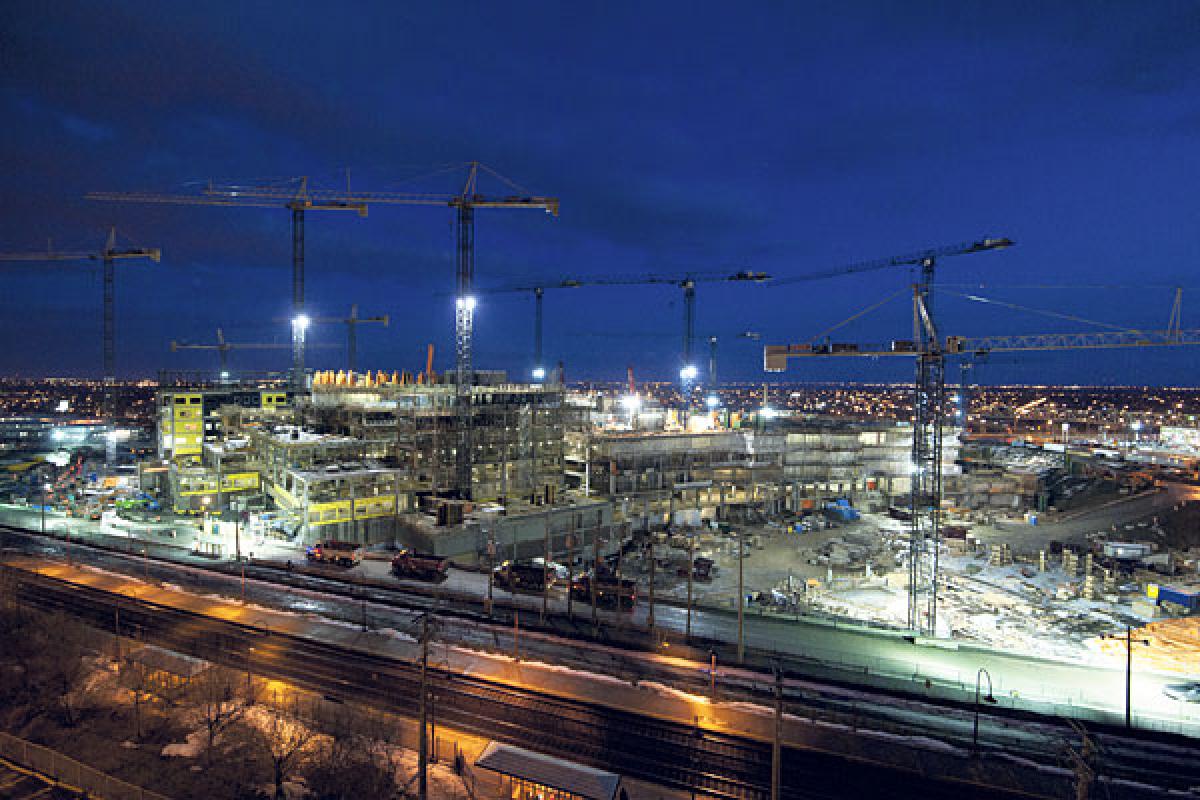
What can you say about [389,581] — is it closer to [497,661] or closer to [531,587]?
[531,587]

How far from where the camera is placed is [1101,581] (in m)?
53.1

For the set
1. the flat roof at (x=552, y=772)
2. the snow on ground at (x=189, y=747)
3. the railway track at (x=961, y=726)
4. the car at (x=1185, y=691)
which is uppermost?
the flat roof at (x=552, y=772)

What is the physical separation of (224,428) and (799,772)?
95.7m

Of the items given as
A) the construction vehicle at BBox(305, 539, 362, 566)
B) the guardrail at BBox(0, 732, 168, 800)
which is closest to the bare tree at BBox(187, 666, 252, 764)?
the guardrail at BBox(0, 732, 168, 800)

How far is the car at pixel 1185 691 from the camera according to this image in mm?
30812

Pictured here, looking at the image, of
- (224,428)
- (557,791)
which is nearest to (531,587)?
(557,791)

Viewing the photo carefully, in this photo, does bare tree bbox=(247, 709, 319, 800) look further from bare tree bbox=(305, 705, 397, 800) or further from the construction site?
the construction site

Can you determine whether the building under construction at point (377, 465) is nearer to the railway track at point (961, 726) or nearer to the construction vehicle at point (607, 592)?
the construction vehicle at point (607, 592)

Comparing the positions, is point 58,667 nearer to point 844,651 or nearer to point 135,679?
point 135,679

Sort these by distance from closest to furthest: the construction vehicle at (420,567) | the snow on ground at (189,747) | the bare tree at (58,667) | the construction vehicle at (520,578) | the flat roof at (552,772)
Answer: the flat roof at (552,772), the snow on ground at (189,747), the bare tree at (58,667), the construction vehicle at (520,578), the construction vehicle at (420,567)

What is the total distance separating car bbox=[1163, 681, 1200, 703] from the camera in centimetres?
3081

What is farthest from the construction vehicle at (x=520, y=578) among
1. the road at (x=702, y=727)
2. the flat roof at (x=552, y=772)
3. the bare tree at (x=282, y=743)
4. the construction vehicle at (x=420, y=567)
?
the flat roof at (x=552, y=772)

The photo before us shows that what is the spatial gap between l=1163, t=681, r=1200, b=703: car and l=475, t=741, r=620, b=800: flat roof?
3035 centimetres

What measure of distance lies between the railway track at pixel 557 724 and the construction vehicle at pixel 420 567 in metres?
12.7
